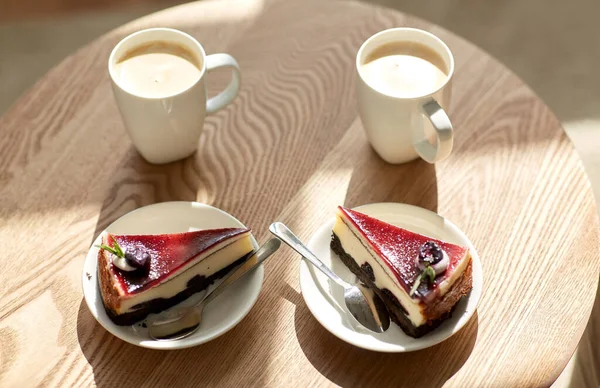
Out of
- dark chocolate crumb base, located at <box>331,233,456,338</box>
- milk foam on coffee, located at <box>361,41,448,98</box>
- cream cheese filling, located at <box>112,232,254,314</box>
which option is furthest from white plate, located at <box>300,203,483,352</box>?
milk foam on coffee, located at <box>361,41,448,98</box>

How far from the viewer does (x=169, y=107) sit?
4.53 ft

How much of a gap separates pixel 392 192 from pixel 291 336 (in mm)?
358

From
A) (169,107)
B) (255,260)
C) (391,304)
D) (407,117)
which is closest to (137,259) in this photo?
(255,260)

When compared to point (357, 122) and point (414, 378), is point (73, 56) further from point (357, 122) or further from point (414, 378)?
point (414, 378)

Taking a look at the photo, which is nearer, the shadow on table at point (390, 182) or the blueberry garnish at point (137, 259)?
the blueberry garnish at point (137, 259)

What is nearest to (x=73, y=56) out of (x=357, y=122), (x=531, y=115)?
(x=357, y=122)

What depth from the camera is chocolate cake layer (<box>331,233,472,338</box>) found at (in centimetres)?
120

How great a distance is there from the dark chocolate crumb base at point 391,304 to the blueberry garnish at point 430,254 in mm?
87

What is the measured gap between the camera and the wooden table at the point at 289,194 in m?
1.22

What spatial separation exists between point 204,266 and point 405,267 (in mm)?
340

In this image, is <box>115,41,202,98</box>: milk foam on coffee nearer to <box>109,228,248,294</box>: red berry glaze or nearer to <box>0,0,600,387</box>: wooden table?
<box>0,0,600,387</box>: wooden table

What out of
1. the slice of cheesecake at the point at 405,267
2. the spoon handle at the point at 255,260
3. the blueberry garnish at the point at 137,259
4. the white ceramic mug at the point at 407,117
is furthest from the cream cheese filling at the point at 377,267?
the blueberry garnish at the point at 137,259

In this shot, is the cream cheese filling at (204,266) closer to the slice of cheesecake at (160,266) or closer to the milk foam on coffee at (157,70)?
the slice of cheesecake at (160,266)

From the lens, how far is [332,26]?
1.72 metres
